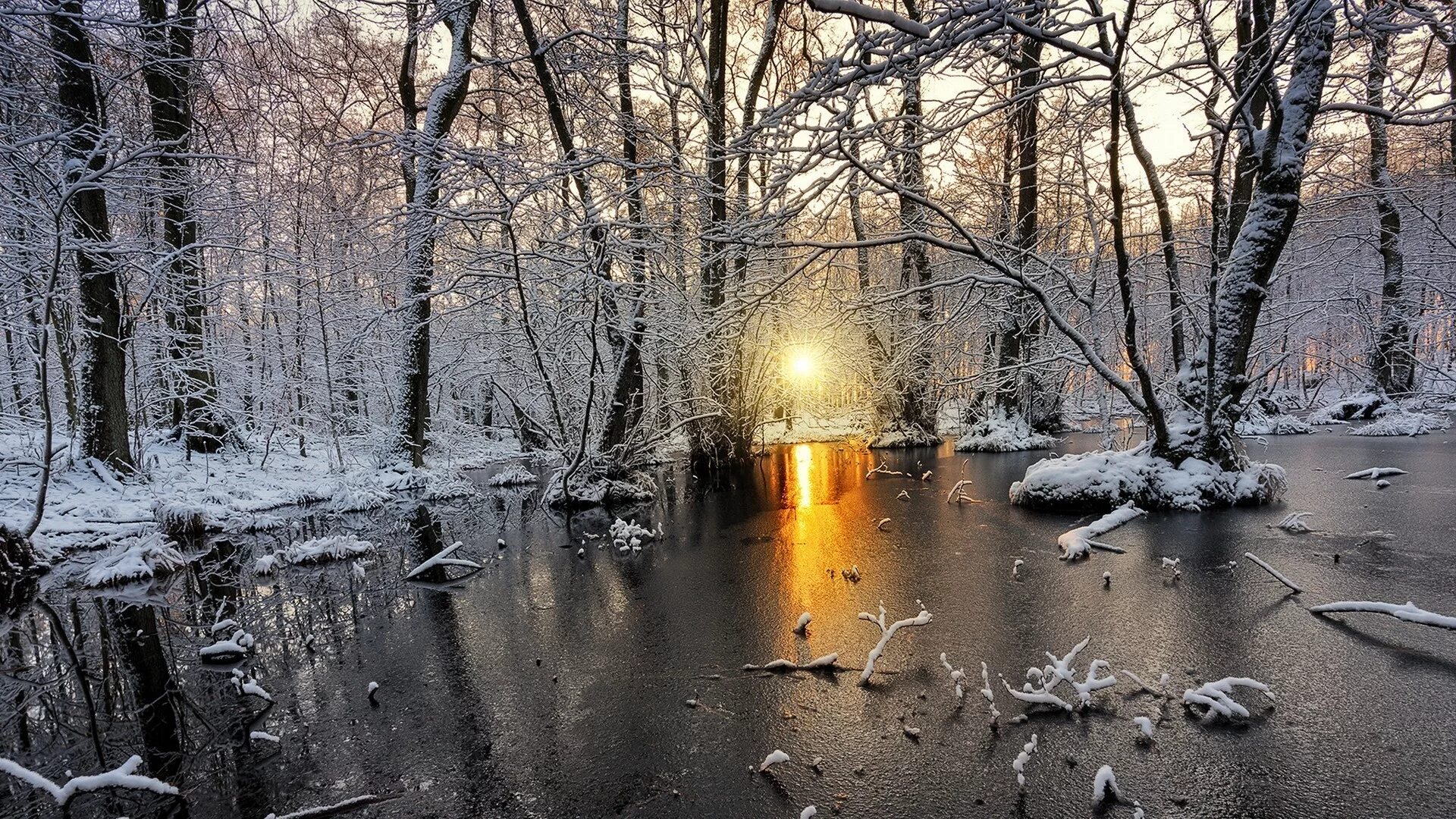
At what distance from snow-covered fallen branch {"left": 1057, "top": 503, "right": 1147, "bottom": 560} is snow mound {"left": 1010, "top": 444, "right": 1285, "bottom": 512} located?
13.2 inches

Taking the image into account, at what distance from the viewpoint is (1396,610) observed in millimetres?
4246

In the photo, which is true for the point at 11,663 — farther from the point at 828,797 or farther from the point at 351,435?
the point at 351,435

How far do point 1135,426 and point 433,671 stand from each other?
2330 centimetres

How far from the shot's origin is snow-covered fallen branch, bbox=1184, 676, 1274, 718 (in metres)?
3.21

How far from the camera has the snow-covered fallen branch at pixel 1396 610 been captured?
4082mm

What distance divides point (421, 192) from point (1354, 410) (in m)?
26.8

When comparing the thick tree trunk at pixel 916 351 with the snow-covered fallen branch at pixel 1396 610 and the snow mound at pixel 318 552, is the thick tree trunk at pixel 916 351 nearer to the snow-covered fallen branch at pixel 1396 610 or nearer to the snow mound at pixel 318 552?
the snow-covered fallen branch at pixel 1396 610

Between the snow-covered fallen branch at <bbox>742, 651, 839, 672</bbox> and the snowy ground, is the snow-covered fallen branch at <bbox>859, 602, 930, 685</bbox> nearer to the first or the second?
the snow-covered fallen branch at <bbox>742, 651, 839, 672</bbox>

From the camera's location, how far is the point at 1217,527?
288 inches

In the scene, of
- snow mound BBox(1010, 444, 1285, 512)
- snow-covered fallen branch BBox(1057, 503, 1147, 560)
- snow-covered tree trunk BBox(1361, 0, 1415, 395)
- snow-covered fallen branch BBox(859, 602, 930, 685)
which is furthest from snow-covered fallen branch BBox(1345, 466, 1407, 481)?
snow-covered fallen branch BBox(859, 602, 930, 685)

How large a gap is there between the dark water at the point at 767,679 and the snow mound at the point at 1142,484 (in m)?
0.42

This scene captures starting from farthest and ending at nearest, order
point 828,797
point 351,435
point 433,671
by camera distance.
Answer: point 351,435, point 433,671, point 828,797

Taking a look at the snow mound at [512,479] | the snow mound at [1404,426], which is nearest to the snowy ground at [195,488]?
the snow mound at [512,479]

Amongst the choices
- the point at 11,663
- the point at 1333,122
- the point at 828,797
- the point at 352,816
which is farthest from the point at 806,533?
the point at 1333,122
